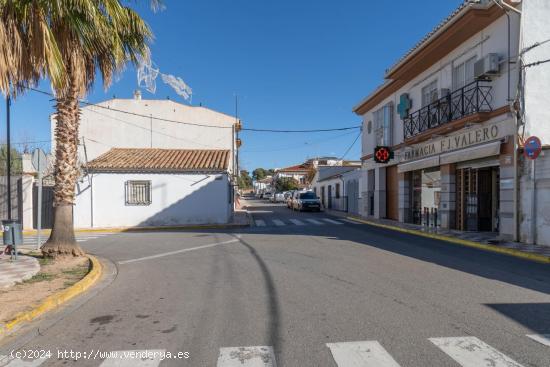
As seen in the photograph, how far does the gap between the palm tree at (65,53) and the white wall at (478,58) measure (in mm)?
11477

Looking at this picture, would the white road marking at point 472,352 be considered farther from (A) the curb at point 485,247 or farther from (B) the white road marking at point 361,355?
(A) the curb at point 485,247

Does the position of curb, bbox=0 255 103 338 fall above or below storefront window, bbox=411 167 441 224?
below

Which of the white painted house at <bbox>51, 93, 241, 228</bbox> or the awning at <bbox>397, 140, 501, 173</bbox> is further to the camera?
the white painted house at <bbox>51, 93, 241, 228</bbox>

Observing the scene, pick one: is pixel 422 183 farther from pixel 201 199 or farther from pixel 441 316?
pixel 441 316

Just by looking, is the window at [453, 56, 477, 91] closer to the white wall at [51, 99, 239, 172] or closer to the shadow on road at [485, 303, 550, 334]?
the shadow on road at [485, 303, 550, 334]

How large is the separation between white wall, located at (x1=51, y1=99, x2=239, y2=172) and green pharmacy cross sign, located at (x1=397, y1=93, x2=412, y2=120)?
1875cm

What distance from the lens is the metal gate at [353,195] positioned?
29789 millimetres

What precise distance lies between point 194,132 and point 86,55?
24.9 metres

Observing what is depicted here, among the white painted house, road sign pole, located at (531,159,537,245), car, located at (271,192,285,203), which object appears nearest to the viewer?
road sign pole, located at (531,159,537,245)

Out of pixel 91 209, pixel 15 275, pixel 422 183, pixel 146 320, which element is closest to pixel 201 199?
pixel 91 209

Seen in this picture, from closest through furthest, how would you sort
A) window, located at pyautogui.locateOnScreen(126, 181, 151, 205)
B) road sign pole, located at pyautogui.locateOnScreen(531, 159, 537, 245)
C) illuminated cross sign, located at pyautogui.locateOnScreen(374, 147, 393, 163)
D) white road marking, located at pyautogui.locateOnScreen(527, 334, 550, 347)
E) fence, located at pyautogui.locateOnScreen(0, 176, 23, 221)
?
1. white road marking, located at pyautogui.locateOnScreen(527, 334, 550, 347)
2. road sign pole, located at pyautogui.locateOnScreen(531, 159, 537, 245)
3. fence, located at pyautogui.locateOnScreen(0, 176, 23, 221)
4. window, located at pyautogui.locateOnScreen(126, 181, 151, 205)
5. illuminated cross sign, located at pyautogui.locateOnScreen(374, 147, 393, 163)

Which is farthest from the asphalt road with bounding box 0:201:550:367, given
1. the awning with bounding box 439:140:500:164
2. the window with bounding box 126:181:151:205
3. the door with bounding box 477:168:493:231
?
the window with bounding box 126:181:151:205

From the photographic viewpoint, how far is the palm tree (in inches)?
256

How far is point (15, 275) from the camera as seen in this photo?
7.46 m
